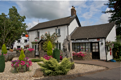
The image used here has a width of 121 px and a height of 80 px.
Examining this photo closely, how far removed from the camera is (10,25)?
23984 millimetres

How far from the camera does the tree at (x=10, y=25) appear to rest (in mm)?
23422

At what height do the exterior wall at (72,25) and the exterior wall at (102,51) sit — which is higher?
the exterior wall at (72,25)

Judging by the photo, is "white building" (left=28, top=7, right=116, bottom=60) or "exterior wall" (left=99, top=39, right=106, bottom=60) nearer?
"exterior wall" (left=99, top=39, right=106, bottom=60)

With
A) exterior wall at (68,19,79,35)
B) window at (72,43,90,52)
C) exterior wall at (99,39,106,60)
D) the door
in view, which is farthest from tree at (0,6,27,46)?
exterior wall at (99,39,106,60)

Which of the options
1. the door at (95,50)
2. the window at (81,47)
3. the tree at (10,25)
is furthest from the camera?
the tree at (10,25)

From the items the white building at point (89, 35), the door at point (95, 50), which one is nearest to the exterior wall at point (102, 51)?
the white building at point (89, 35)

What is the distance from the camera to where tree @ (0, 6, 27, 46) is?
23.4 m

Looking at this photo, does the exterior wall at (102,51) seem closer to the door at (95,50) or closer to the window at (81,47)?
the door at (95,50)

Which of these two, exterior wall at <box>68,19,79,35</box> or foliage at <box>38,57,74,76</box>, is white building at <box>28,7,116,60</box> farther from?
foliage at <box>38,57,74,76</box>

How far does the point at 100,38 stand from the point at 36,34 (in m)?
13.1

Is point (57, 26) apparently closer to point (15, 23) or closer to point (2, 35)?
point (15, 23)

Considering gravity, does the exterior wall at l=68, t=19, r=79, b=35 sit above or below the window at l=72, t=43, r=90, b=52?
above

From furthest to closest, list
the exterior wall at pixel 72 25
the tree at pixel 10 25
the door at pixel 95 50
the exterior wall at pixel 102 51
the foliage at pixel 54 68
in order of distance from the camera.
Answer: the tree at pixel 10 25 < the exterior wall at pixel 72 25 < the door at pixel 95 50 < the exterior wall at pixel 102 51 < the foliage at pixel 54 68

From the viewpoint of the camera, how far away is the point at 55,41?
18719 millimetres
